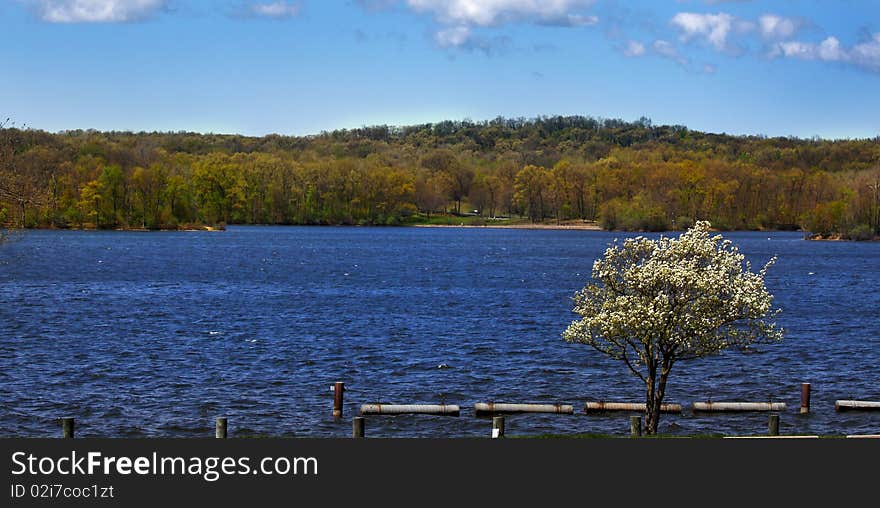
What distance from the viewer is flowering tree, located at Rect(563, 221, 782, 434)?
3027 centimetres

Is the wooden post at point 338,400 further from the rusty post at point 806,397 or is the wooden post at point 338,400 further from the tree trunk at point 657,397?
the rusty post at point 806,397

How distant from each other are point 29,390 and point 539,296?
48965 millimetres

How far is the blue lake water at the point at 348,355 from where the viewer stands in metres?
37.0

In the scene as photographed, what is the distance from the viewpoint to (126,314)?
6831 cm

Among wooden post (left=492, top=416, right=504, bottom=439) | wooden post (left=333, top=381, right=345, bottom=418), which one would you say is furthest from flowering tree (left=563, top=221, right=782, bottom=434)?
wooden post (left=333, top=381, right=345, bottom=418)

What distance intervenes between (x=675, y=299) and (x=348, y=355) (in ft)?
79.5

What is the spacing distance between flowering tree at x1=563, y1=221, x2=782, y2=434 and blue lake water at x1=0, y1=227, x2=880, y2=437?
463 centimetres

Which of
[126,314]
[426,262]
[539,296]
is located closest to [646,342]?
[126,314]

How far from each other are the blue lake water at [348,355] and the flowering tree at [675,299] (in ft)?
15.2

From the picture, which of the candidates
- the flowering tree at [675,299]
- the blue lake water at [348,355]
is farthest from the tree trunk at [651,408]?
the blue lake water at [348,355]

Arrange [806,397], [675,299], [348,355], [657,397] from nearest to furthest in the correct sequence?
1. [675,299]
2. [657,397]
3. [806,397]
4. [348,355]

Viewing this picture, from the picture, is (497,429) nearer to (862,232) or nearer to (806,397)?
(806,397)

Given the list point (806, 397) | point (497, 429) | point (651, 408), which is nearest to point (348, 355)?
point (806, 397)

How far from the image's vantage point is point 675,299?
101 ft
